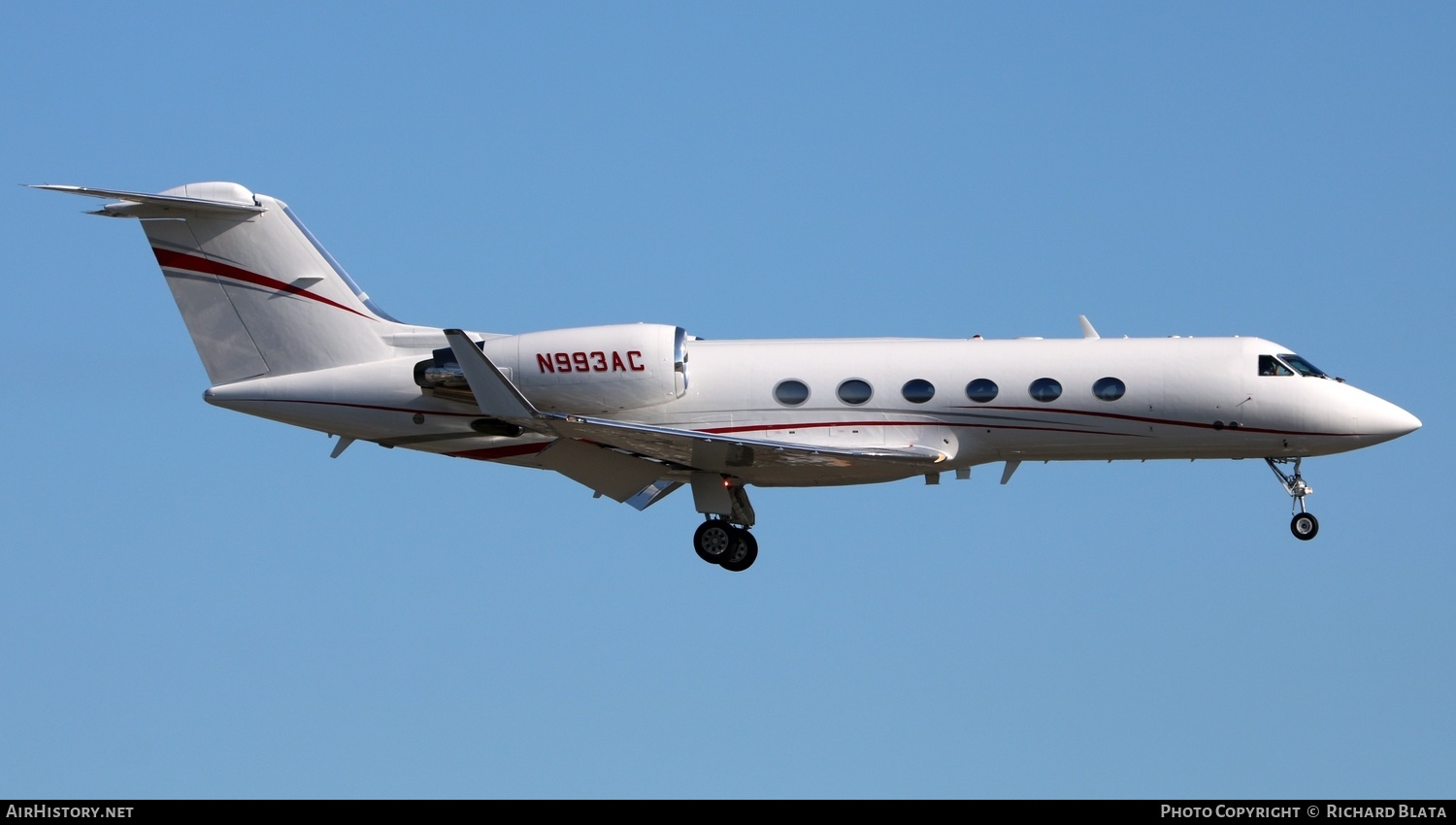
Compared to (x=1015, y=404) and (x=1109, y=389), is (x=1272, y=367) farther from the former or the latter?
(x=1015, y=404)

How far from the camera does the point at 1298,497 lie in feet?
91.9

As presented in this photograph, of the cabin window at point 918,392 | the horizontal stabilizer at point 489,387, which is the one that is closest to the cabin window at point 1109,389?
the cabin window at point 918,392

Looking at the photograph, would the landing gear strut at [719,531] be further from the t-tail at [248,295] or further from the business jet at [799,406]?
the t-tail at [248,295]

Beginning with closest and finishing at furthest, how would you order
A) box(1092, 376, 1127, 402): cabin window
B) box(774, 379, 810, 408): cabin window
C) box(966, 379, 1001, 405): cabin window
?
box(1092, 376, 1127, 402): cabin window < box(966, 379, 1001, 405): cabin window < box(774, 379, 810, 408): cabin window

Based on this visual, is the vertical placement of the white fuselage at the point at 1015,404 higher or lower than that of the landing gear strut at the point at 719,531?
higher

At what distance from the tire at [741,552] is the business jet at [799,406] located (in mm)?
32

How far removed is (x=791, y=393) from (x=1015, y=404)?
3186 mm

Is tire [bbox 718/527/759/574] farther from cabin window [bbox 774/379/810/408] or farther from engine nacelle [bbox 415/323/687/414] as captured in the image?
engine nacelle [bbox 415/323/687/414]

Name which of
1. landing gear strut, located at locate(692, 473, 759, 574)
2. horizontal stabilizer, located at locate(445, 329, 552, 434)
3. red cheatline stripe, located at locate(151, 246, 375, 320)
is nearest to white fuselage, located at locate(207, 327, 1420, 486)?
landing gear strut, located at locate(692, 473, 759, 574)

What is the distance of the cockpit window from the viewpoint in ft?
90.0

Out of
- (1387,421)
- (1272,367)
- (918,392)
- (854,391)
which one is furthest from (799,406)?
(1387,421)

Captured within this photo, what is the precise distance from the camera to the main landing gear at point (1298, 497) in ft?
91.4

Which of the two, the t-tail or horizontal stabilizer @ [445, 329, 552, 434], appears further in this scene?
the t-tail
